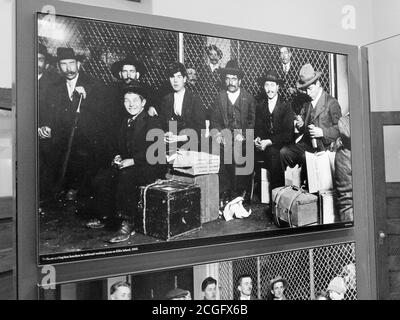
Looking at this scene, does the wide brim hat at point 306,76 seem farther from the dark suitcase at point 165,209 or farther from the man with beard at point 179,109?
the dark suitcase at point 165,209

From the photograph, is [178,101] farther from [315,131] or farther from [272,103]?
[315,131]

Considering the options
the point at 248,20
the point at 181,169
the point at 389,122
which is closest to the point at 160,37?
the point at 181,169

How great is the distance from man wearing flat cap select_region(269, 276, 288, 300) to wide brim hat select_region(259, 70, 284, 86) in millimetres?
703

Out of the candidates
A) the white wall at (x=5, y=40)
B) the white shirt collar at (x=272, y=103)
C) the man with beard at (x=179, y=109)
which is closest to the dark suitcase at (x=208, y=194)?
the man with beard at (x=179, y=109)

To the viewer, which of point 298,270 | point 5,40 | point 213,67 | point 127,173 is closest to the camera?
point 127,173

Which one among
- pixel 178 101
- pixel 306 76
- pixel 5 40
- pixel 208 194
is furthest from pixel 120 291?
pixel 5 40

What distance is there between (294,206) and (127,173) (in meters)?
0.62

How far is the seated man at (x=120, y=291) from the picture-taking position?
3.60 ft

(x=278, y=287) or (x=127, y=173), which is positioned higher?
(x=127, y=173)

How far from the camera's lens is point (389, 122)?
62.4 inches

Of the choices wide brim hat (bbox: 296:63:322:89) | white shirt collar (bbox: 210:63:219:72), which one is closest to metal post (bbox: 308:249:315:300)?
wide brim hat (bbox: 296:63:322:89)

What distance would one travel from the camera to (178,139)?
1183 millimetres

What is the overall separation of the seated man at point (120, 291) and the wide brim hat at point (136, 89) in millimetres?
572
